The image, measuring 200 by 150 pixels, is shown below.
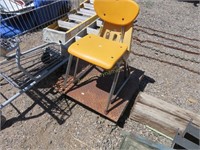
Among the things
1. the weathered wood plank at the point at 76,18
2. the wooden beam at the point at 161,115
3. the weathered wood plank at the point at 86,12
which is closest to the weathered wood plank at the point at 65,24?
the weathered wood plank at the point at 76,18

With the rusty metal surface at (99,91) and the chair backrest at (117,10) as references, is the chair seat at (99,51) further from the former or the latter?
the rusty metal surface at (99,91)

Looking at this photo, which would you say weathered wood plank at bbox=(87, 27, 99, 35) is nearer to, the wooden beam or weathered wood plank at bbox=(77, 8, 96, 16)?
weathered wood plank at bbox=(77, 8, 96, 16)

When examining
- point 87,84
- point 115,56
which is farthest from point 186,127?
point 87,84

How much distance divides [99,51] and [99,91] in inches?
24.3

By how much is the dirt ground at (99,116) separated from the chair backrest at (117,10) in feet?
3.13

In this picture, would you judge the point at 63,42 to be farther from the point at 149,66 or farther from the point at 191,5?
the point at 191,5

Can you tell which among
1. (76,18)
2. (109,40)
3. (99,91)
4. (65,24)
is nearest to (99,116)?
(99,91)

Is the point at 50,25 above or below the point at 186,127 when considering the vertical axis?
above

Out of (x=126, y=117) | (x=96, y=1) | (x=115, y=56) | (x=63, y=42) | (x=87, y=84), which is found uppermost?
(x=96, y=1)

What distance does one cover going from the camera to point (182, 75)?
3156 millimetres

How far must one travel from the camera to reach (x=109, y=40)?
7.91ft

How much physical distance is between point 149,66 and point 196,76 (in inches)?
26.0

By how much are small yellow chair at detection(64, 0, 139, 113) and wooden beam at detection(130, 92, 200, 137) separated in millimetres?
337

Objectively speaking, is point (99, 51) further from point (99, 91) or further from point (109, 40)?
point (99, 91)
